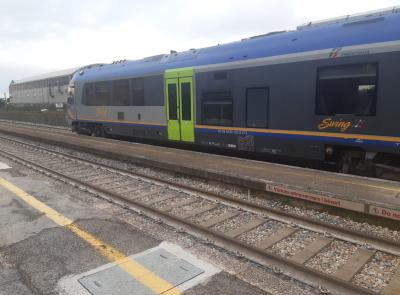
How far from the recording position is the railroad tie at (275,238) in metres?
5.33

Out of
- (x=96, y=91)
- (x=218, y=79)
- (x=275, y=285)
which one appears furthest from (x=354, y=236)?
(x=96, y=91)

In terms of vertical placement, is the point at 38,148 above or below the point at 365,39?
below

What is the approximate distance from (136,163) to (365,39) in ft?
24.6

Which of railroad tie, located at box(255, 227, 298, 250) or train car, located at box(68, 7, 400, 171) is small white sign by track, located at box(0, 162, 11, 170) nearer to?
train car, located at box(68, 7, 400, 171)

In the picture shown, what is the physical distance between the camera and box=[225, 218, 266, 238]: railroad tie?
5785 millimetres

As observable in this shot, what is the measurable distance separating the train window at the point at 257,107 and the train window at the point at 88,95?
34.2ft

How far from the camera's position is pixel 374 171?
850 cm

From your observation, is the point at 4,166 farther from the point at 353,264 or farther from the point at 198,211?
the point at 353,264

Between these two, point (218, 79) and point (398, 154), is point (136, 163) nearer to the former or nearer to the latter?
point (218, 79)

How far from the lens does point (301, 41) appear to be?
9.48 meters

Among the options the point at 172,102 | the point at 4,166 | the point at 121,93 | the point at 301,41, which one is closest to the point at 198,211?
the point at 301,41

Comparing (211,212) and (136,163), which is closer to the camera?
(211,212)

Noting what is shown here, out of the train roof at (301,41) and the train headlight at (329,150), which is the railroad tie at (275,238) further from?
the train roof at (301,41)

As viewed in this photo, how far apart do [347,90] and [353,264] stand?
4.90 m
